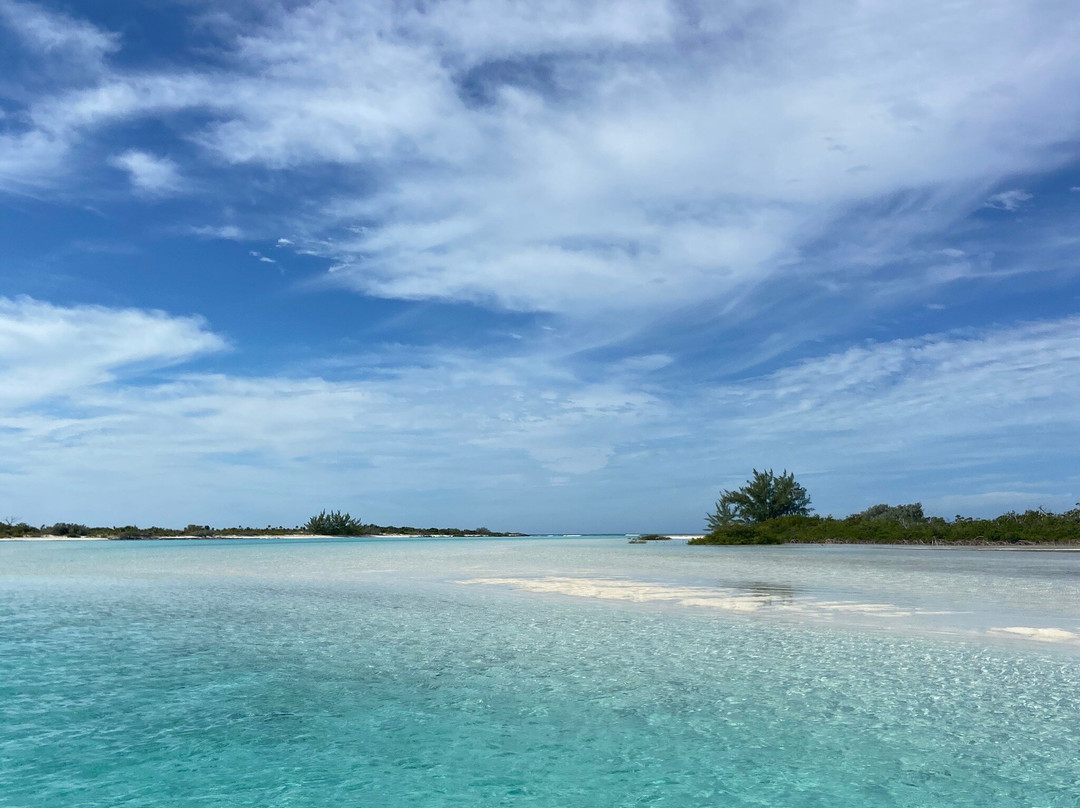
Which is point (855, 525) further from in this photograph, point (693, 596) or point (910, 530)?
point (693, 596)

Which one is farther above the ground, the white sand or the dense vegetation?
the dense vegetation

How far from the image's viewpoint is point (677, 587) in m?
22.3

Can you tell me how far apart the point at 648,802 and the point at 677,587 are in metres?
17.1

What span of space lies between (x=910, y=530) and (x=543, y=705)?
64405mm

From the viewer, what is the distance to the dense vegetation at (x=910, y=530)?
5691 cm

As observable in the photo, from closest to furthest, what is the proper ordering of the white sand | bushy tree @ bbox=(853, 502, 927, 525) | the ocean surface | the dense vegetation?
1. the ocean surface
2. the white sand
3. the dense vegetation
4. bushy tree @ bbox=(853, 502, 927, 525)

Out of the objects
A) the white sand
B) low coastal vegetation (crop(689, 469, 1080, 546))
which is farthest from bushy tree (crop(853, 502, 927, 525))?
the white sand

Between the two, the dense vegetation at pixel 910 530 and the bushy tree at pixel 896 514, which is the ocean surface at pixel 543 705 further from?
the bushy tree at pixel 896 514

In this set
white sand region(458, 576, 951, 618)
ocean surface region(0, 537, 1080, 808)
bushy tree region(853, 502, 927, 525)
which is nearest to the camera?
ocean surface region(0, 537, 1080, 808)

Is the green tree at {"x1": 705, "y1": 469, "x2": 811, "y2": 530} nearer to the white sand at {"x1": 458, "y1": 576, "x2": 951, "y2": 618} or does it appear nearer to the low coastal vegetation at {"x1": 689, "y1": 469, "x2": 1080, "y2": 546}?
the low coastal vegetation at {"x1": 689, "y1": 469, "x2": 1080, "y2": 546}

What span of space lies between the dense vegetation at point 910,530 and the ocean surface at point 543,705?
4825cm

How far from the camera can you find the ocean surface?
6.02 metres

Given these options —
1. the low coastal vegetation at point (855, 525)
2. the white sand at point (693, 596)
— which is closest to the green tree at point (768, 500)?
the low coastal vegetation at point (855, 525)

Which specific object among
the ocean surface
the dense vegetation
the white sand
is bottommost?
the ocean surface
